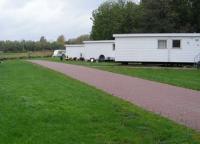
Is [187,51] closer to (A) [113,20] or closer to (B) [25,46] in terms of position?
(A) [113,20]

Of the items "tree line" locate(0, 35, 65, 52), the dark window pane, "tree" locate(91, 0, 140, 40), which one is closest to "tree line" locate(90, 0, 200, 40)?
"tree" locate(91, 0, 140, 40)

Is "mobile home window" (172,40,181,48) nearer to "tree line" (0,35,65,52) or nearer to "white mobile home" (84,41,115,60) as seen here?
"white mobile home" (84,41,115,60)

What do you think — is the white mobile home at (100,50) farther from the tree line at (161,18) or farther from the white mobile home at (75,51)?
the tree line at (161,18)

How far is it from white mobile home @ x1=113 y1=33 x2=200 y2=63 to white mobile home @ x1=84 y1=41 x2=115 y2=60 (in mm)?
12079

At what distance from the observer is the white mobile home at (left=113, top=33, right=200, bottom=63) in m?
41.9

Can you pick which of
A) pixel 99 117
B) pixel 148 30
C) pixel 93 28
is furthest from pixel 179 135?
pixel 93 28

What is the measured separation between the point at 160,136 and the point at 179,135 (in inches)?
15.8

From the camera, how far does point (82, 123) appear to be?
10242mm

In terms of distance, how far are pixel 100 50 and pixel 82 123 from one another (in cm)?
4799

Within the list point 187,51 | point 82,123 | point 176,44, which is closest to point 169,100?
point 82,123

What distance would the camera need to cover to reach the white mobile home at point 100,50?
187 ft

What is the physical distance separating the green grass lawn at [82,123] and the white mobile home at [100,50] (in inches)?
1659

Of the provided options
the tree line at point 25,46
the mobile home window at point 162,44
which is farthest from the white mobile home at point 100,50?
the tree line at point 25,46

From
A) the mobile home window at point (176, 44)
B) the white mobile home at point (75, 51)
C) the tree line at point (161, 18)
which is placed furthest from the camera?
the white mobile home at point (75, 51)
